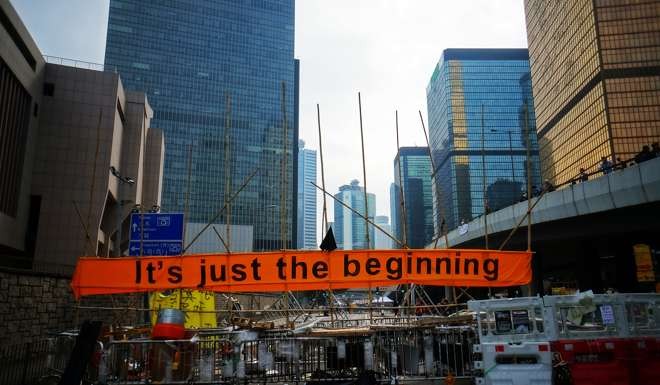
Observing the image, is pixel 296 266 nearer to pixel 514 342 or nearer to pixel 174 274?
pixel 174 274

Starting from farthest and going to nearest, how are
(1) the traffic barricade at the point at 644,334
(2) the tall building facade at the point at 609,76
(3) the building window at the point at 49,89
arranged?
(2) the tall building facade at the point at 609,76, (3) the building window at the point at 49,89, (1) the traffic barricade at the point at 644,334

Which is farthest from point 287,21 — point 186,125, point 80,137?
point 80,137

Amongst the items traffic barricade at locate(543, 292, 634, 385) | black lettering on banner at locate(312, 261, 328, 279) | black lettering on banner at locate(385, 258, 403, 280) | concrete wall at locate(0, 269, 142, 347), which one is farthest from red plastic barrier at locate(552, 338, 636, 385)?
concrete wall at locate(0, 269, 142, 347)

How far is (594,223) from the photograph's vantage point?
22938mm

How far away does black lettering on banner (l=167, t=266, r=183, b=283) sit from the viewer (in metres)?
11.2

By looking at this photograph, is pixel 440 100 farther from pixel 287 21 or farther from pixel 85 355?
pixel 85 355

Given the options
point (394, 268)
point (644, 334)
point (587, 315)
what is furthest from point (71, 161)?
point (644, 334)

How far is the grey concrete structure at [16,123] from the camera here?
84.7 ft

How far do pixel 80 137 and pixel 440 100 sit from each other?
128 meters

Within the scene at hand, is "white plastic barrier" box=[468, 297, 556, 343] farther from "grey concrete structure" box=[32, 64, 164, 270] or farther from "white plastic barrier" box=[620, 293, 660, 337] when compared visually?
"grey concrete structure" box=[32, 64, 164, 270]

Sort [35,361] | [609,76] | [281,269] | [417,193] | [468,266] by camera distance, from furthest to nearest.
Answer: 1. [417,193]
2. [609,76]
3. [35,361]
4. [468,266]
5. [281,269]

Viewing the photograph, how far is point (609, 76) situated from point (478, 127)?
6881 cm

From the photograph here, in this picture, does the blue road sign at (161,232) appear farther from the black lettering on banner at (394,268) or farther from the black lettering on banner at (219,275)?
the black lettering on banner at (394,268)

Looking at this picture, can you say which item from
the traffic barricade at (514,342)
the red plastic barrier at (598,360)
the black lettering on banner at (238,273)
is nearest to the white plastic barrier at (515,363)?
the traffic barricade at (514,342)
